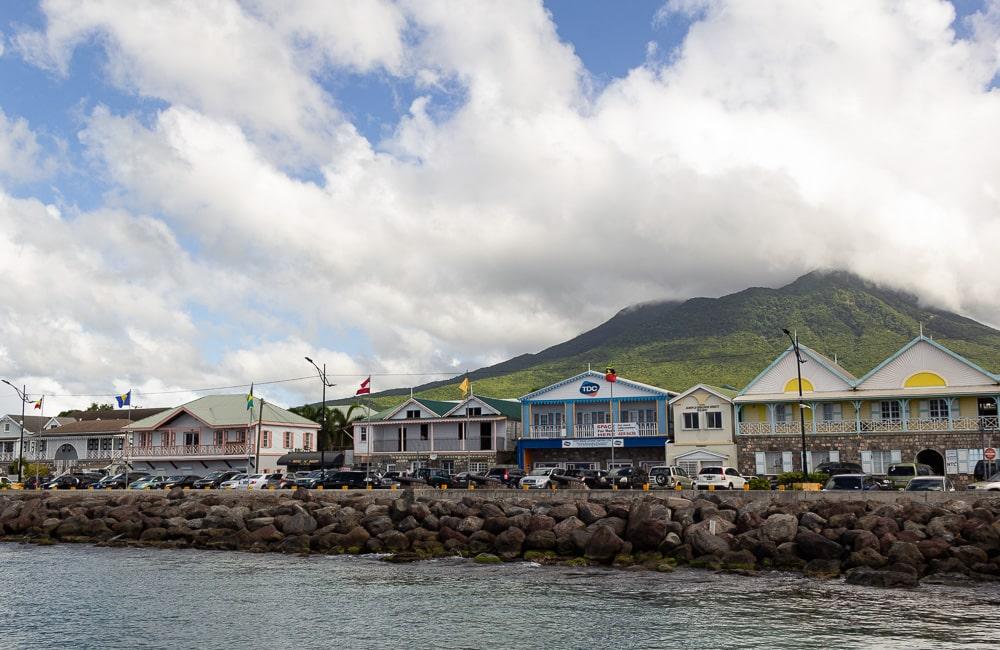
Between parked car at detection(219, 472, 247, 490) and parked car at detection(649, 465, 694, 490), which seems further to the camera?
parked car at detection(219, 472, 247, 490)

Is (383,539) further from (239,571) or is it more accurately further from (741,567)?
(741,567)

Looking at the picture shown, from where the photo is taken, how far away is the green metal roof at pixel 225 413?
88.4m

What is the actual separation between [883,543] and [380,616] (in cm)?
1853

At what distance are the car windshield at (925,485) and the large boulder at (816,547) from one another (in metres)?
11.9

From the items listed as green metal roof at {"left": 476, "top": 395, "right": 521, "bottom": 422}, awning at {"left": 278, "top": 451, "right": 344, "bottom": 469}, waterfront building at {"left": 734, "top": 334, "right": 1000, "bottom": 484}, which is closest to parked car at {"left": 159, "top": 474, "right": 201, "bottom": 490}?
awning at {"left": 278, "top": 451, "right": 344, "bottom": 469}

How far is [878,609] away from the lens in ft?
88.2

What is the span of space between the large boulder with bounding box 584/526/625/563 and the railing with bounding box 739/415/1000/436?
109ft

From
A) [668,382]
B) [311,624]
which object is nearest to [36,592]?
[311,624]

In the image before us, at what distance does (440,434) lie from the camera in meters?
82.0

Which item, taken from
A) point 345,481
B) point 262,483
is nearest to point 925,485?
point 345,481

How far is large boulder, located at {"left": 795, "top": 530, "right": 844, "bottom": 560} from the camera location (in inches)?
1341

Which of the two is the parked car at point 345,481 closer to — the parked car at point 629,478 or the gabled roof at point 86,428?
the parked car at point 629,478

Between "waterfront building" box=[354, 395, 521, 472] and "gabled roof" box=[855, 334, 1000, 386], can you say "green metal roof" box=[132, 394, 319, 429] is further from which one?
"gabled roof" box=[855, 334, 1000, 386]

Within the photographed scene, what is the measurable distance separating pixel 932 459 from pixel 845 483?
20.8m
